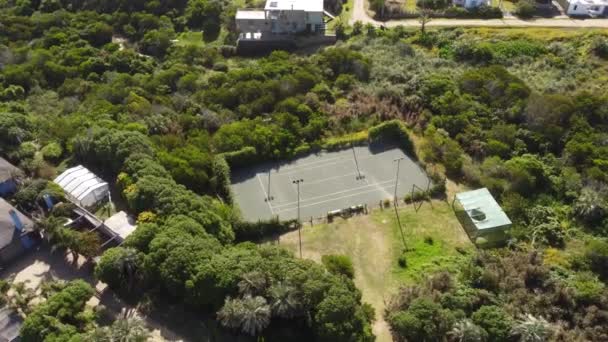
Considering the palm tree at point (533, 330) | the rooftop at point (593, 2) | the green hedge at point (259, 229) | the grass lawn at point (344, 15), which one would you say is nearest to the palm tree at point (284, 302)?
the green hedge at point (259, 229)

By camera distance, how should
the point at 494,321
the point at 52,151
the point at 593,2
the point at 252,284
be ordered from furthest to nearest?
the point at 593,2
the point at 52,151
the point at 252,284
the point at 494,321

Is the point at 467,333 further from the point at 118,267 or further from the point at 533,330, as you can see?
the point at 118,267

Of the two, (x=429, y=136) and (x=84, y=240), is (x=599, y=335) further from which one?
(x=84, y=240)

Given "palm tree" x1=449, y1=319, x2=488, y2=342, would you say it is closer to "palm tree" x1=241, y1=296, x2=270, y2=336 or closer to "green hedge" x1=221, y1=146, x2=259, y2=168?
"palm tree" x1=241, y1=296, x2=270, y2=336

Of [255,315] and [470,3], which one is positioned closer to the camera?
[255,315]

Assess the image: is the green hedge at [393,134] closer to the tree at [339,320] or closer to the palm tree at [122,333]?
the tree at [339,320]

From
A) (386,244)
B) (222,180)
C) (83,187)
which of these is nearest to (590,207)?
(386,244)
